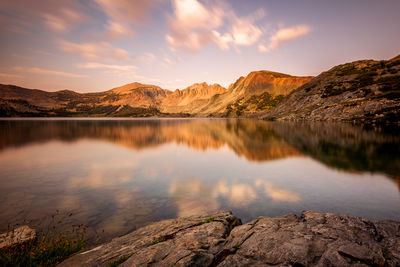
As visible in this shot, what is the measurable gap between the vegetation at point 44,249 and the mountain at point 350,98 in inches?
4208

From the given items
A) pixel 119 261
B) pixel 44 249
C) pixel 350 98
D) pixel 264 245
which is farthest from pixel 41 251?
pixel 350 98

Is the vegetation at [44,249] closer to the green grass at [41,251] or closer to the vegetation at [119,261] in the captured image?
the green grass at [41,251]

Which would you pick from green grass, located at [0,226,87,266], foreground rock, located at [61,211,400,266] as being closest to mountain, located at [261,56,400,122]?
foreground rock, located at [61,211,400,266]

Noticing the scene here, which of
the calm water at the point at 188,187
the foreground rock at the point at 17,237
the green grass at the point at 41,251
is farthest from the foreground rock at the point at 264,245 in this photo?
the foreground rock at the point at 17,237

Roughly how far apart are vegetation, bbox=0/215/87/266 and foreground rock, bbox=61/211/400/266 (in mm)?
1118

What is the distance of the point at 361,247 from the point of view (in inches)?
255

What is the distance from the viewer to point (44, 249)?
853cm

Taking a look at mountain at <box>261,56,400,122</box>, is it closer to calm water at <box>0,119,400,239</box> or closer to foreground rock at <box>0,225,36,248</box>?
calm water at <box>0,119,400,239</box>

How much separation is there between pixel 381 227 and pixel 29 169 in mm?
32453

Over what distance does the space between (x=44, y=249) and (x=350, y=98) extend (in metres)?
141

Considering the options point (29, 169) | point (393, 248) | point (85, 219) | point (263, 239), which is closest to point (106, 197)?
point (85, 219)

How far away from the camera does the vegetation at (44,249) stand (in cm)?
792

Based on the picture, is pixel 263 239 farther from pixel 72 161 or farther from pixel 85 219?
pixel 72 161

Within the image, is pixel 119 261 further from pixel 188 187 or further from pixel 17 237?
pixel 188 187
